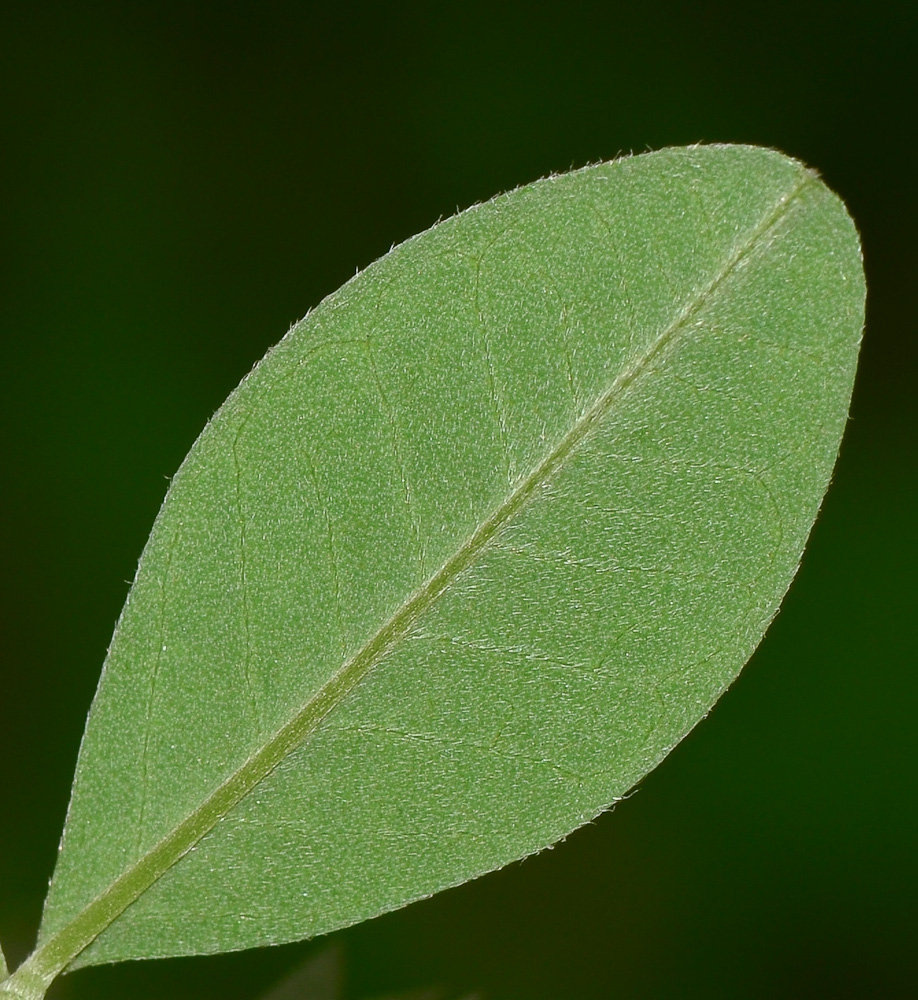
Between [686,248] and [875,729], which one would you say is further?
[875,729]

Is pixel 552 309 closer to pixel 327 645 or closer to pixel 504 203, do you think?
pixel 504 203

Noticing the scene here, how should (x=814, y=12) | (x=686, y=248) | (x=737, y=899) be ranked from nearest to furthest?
(x=686, y=248) < (x=737, y=899) < (x=814, y=12)

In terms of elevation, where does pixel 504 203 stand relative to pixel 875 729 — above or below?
below

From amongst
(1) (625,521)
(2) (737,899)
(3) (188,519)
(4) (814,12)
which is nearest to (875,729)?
(2) (737,899)

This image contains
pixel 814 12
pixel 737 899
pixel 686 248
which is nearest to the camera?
pixel 686 248
